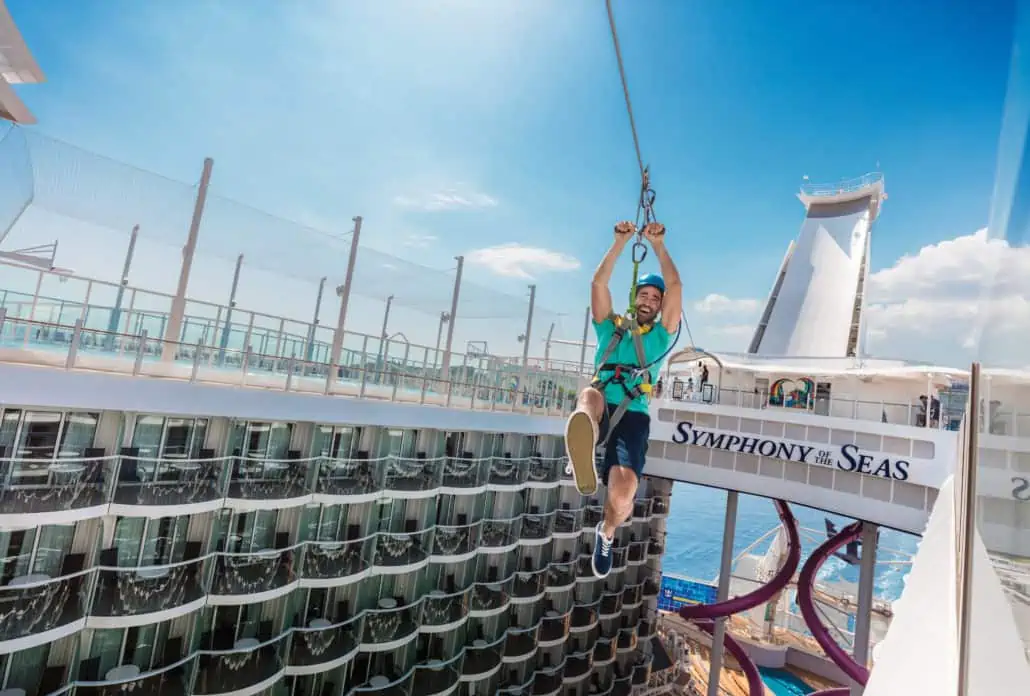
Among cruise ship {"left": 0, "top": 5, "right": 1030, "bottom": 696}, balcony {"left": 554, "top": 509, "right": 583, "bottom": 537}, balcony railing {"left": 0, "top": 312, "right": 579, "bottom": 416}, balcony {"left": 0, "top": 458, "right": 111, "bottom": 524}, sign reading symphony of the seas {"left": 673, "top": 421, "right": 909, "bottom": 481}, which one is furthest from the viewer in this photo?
balcony {"left": 554, "top": 509, "right": 583, "bottom": 537}

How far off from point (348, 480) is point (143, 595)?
3758mm

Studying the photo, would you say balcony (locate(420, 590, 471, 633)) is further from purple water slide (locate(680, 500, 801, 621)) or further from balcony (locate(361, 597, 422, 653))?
purple water slide (locate(680, 500, 801, 621))

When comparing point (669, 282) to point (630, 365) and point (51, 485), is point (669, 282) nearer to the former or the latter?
point (630, 365)

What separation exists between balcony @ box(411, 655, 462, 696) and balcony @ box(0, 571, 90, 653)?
6677 mm

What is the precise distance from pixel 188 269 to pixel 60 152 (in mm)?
2693

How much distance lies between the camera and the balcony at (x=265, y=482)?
8.62 m

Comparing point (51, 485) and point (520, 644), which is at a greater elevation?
point (51, 485)

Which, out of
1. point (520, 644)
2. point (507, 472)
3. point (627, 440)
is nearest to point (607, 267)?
point (627, 440)

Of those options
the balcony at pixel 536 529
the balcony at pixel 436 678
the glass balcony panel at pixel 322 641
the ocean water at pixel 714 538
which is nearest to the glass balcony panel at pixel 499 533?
the balcony at pixel 536 529

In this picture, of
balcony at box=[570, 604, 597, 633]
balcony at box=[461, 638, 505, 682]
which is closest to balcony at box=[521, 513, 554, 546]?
balcony at box=[461, 638, 505, 682]

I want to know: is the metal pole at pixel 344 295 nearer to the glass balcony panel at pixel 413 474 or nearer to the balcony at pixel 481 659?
the glass balcony panel at pixel 413 474

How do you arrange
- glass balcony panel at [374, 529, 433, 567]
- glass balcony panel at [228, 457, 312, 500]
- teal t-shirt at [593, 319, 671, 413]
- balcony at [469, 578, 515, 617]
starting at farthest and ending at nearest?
balcony at [469, 578, 515, 617]
glass balcony panel at [374, 529, 433, 567]
glass balcony panel at [228, 457, 312, 500]
teal t-shirt at [593, 319, 671, 413]

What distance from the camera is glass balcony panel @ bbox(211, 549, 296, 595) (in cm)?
870

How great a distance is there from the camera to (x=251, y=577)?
903 centimetres
